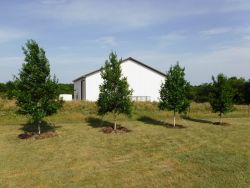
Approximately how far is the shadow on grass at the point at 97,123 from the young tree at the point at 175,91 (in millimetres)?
6613

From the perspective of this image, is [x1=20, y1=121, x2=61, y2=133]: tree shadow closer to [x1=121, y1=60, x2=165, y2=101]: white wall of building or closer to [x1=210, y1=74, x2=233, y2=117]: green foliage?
[x1=210, y1=74, x2=233, y2=117]: green foliage

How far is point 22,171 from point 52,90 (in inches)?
514

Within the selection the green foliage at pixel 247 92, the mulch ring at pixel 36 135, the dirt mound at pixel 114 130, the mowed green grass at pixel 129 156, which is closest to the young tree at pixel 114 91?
the dirt mound at pixel 114 130

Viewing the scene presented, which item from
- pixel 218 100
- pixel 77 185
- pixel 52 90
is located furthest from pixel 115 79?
pixel 77 185

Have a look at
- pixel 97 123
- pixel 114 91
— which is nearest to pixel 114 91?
pixel 114 91

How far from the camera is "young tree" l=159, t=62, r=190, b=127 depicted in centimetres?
4009

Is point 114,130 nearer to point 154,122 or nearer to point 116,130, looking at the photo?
point 116,130

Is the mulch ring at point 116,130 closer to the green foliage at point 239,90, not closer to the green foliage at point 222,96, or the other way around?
the green foliage at point 222,96


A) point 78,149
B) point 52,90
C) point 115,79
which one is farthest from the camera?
point 115,79

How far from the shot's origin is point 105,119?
44.4m

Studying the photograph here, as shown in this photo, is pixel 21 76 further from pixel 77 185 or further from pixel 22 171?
pixel 77 185

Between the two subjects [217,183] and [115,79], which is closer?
[217,183]

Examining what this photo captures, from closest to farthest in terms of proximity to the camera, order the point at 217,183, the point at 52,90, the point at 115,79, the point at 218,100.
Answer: the point at 217,183 < the point at 52,90 < the point at 115,79 < the point at 218,100

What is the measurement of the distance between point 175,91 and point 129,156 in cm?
1638
